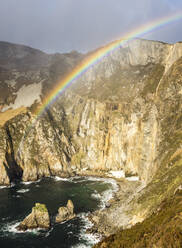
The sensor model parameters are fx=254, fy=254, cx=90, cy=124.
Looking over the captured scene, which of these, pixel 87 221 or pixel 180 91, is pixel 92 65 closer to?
pixel 180 91

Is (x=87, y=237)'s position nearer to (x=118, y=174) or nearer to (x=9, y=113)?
(x=118, y=174)

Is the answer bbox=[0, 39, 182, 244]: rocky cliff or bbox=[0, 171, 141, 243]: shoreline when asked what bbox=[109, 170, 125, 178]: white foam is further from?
bbox=[0, 39, 182, 244]: rocky cliff

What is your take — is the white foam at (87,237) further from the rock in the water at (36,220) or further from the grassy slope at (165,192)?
the grassy slope at (165,192)

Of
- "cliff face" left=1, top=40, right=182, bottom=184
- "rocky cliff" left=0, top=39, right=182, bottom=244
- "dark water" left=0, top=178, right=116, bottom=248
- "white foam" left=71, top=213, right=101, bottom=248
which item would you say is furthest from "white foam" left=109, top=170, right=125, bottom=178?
"white foam" left=71, top=213, right=101, bottom=248

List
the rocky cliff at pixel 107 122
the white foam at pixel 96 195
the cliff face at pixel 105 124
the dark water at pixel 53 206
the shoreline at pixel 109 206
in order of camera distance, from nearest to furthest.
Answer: the dark water at pixel 53 206, the shoreline at pixel 109 206, the white foam at pixel 96 195, the rocky cliff at pixel 107 122, the cliff face at pixel 105 124

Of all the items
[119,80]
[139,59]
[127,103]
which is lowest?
[127,103]

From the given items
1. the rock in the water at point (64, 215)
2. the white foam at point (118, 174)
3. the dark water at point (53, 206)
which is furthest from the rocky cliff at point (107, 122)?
the rock in the water at point (64, 215)

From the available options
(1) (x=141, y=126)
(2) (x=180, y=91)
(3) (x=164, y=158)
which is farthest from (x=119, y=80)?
(3) (x=164, y=158)
